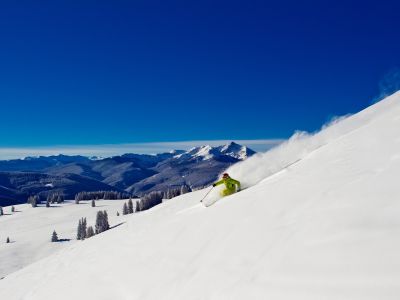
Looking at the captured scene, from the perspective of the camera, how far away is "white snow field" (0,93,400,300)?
23.9 ft

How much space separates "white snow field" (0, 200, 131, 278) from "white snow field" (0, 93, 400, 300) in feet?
244

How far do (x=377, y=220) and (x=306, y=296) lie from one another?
8.30 ft

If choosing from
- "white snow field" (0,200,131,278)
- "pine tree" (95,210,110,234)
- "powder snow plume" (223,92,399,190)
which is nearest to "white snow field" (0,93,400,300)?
"powder snow plume" (223,92,399,190)

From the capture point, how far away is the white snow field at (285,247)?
286 inches

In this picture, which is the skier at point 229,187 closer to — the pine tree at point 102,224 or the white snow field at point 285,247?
the white snow field at point 285,247

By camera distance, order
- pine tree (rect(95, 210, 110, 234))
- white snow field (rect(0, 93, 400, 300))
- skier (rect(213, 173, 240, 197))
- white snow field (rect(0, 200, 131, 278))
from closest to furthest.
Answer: white snow field (rect(0, 93, 400, 300)) → skier (rect(213, 173, 240, 197)) → white snow field (rect(0, 200, 131, 278)) → pine tree (rect(95, 210, 110, 234))

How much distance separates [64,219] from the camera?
168 m

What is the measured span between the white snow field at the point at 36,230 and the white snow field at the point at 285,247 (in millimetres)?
74490

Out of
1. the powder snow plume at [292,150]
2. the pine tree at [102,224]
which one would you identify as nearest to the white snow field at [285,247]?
the powder snow plume at [292,150]

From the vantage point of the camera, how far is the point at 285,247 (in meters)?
9.07

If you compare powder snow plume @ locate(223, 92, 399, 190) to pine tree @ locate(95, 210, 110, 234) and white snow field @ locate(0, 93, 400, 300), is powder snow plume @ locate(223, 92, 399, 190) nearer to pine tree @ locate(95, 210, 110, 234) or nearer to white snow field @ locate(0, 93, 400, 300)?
white snow field @ locate(0, 93, 400, 300)

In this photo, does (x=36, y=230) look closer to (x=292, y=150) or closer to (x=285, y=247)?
(x=292, y=150)

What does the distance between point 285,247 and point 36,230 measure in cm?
15123

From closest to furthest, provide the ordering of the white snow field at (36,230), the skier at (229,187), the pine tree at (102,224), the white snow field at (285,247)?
the white snow field at (285,247) → the skier at (229,187) → the white snow field at (36,230) → the pine tree at (102,224)
